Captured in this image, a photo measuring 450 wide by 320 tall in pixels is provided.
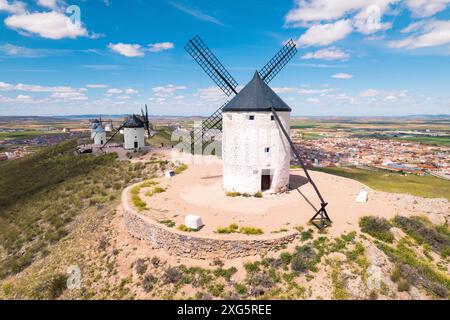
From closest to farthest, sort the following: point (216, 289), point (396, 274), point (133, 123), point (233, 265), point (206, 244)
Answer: point (396, 274) → point (216, 289) → point (233, 265) → point (206, 244) → point (133, 123)

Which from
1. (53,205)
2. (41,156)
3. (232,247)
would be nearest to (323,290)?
(232,247)

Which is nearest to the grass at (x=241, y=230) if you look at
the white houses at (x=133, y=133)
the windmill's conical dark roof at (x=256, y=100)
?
the windmill's conical dark roof at (x=256, y=100)

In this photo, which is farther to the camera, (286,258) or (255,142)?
(255,142)

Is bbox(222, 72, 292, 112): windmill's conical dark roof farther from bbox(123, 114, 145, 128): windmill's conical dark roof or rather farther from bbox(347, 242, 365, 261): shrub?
bbox(123, 114, 145, 128): windmill's conical dark roof

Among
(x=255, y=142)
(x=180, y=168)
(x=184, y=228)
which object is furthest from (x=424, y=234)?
(x=180, y=168)

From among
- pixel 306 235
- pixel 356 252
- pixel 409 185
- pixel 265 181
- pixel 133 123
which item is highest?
pixel 133 123

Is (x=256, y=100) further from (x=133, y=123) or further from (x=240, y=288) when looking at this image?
(x=133, y=123)

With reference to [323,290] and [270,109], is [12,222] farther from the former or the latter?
[323,290]
